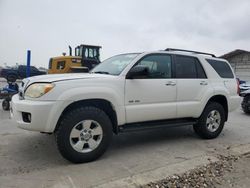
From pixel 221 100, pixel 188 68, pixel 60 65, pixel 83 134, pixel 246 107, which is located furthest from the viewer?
pixel 60 65

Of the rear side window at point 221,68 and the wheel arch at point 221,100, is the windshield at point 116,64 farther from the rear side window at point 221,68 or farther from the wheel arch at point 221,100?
the wheel arch at point 221,100

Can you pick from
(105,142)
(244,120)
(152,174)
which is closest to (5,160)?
(105,142)

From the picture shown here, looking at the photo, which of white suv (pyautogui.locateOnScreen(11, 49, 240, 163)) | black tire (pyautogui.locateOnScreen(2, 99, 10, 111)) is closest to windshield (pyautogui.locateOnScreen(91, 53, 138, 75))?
white suv (pyautogui.locateOnScreen(11, 49, 240, 163))

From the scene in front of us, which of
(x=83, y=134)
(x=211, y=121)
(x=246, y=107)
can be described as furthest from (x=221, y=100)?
(x=246, y=107)

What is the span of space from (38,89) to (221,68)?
4120 mm

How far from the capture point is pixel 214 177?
141 inches

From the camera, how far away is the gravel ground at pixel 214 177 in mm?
3321

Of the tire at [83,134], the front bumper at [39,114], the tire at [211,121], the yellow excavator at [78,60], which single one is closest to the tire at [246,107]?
the tire at [211,121]

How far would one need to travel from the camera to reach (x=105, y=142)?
4008 millimetres

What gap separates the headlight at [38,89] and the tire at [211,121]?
323 centimetres

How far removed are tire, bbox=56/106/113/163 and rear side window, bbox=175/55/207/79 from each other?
191cm

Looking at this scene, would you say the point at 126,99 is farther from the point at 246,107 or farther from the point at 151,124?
the point at 246,107

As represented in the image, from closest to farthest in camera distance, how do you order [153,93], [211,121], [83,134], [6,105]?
[83,134] < [153,93] < [211,121] < [6,105]

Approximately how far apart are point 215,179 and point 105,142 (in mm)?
1639
